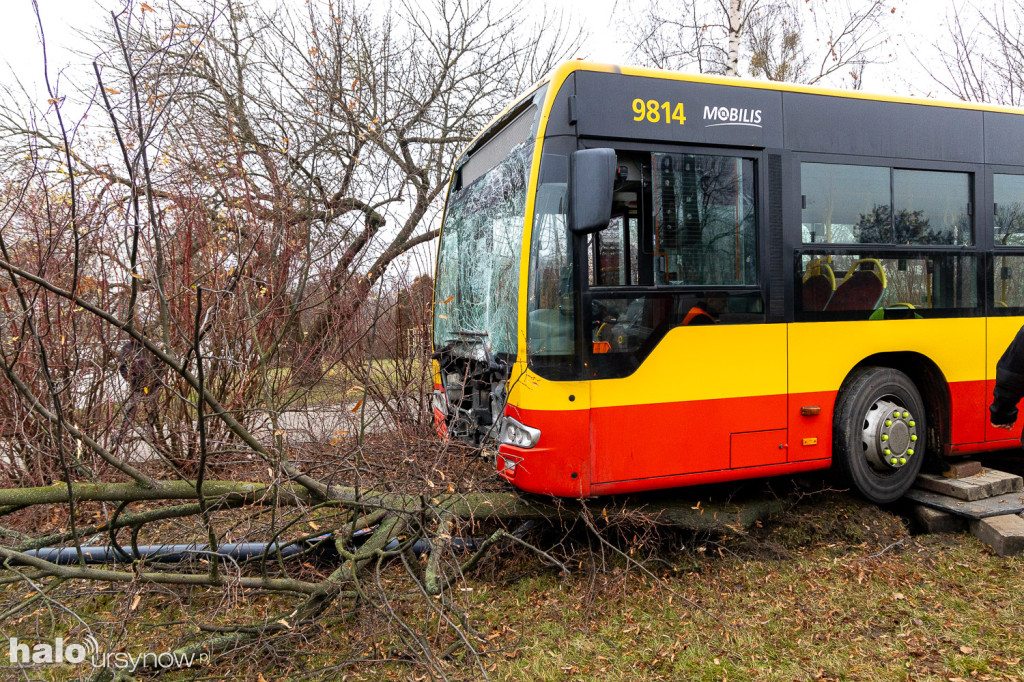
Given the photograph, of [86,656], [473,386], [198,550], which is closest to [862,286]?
[473,386]

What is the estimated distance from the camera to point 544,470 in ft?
13.0

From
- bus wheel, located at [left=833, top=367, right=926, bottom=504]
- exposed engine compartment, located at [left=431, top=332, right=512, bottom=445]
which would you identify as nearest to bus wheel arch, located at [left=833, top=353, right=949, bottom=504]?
bus wheel, located at [left=833, top=367, right=926, bottom=504]

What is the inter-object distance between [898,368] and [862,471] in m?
0.97

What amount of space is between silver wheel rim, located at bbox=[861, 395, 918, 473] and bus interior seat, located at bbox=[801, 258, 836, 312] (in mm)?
871

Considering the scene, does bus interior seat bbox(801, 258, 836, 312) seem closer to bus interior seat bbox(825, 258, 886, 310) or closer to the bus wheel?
bus interior seat bbox(825, 258, 886, 310)

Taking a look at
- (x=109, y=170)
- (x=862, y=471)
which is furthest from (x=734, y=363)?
(x=109, y=170)

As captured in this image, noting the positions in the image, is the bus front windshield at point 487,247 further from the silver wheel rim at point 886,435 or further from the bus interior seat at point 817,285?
the silver wheel rim at point 886,435

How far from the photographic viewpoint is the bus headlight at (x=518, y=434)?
3959 millimetres

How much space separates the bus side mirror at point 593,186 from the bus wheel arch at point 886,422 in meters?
2.37

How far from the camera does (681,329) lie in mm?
4191

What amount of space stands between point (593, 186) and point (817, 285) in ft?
6.41

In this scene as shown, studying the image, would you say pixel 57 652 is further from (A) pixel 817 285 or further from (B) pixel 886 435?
(B) pixel 886 435

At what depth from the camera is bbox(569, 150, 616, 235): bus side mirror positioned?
373 centimetres

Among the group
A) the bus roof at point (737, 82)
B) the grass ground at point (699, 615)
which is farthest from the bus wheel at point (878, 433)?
the bus roof at point (737, 82)
